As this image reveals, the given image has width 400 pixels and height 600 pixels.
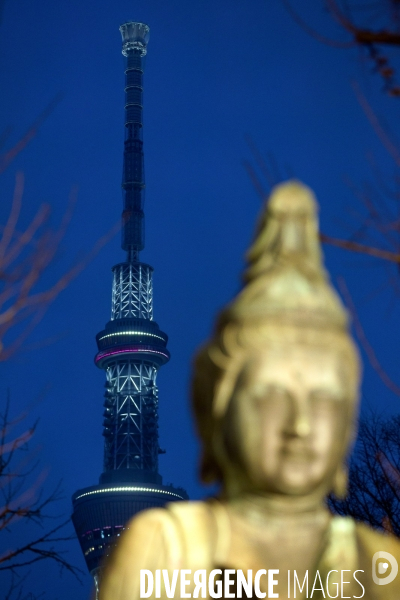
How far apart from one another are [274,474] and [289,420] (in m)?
0.25

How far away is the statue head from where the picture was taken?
14.7ft

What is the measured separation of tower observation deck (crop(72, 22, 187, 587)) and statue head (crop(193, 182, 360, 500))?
259ft

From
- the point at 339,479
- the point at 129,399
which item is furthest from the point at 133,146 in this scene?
the point at 339,479

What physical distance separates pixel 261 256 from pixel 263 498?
3.94ft

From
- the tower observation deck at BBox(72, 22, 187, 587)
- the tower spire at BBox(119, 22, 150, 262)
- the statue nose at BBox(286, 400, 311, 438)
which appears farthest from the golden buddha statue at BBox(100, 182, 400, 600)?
the tower spire at BBox(119, 22, 150, 262)

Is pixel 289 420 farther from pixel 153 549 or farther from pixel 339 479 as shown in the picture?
pixel 153 549

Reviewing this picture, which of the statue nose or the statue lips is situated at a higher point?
the statue nose

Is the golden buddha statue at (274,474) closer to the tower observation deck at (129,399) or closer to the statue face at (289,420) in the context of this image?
the statue face at (289,420)

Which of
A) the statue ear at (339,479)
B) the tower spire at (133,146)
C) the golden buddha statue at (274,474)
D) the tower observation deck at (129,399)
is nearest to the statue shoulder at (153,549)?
the golden buddha statue at (274,474)

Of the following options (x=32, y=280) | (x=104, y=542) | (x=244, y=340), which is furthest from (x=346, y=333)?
(x=104, y=542)

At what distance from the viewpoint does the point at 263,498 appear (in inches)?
181

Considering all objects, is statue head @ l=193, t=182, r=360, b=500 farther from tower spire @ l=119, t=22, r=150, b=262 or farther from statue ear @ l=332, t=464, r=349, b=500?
tower spire @ l=119, t=22, r=150, b=262

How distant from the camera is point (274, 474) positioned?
14.7ft

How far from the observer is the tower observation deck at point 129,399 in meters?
84.9
